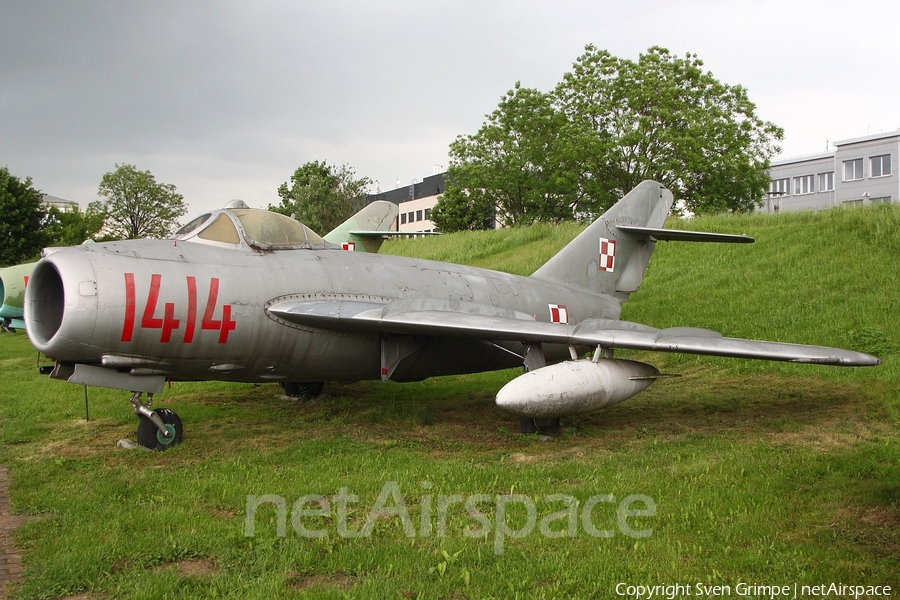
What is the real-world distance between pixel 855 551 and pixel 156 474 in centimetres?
574

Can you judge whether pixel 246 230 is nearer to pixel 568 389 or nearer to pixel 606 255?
pixel 568 389

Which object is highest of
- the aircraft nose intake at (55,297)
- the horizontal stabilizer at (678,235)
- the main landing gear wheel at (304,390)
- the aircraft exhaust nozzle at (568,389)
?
the horizontal stabilizer at (678,235)

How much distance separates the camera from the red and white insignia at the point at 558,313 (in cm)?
1043

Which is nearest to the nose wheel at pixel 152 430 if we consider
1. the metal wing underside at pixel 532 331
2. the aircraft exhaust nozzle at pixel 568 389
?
the metal wing underside at pixel 532 331

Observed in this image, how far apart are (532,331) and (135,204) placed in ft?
221

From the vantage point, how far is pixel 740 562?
4.38m

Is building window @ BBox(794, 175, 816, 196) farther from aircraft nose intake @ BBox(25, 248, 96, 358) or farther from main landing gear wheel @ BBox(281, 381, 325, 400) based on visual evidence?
aircraft nose intake @ BBox(25, 248, 96, 358)

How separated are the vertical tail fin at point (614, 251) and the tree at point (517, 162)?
2854cm

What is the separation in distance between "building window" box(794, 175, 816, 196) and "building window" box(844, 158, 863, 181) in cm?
657

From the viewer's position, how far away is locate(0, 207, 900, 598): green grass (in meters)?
4.30

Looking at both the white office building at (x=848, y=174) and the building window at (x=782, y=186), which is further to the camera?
the building window at (x=782, y=186)

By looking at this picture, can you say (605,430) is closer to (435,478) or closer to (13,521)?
(435,478)

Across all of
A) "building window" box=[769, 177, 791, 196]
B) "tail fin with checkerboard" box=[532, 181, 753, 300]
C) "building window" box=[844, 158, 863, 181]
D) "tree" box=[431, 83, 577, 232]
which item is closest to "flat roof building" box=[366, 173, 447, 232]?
"tree" box=[431, 83, 577, 232]

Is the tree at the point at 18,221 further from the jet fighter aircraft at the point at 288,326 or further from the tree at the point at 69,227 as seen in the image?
the jet fighter aircraft at the point at 288,326
